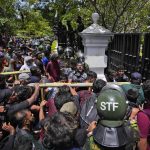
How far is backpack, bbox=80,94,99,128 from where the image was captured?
14.1ft

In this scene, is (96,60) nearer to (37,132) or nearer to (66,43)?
(37,132)

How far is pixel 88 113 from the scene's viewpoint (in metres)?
4.36

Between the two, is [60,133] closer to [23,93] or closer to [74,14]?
[23,93]

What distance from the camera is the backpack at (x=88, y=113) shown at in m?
4.30

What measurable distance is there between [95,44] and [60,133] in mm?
5192

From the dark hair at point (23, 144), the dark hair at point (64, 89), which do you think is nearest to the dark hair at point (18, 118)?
the dark hair at point (23, 144)

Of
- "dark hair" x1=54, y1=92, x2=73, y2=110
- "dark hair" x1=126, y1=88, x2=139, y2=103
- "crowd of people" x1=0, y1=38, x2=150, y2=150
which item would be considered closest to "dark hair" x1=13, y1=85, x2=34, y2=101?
"crowd of people" x1=0, y1=38, x2=150, y2=150

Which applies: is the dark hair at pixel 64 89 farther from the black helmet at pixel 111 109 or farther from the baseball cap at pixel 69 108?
the black helmet at pixel 111 109

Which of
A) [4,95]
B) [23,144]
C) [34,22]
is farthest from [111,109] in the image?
[34,22]

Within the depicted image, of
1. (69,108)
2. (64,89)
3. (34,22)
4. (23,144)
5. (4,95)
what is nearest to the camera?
(23,144)

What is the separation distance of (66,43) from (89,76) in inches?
507

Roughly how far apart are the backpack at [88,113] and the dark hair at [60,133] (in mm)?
Result: 1293

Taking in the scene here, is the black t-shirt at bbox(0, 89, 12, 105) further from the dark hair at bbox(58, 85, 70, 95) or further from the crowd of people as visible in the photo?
the dark hair at bbox(58, 85, 70, 95)

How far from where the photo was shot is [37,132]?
484 centimetres
